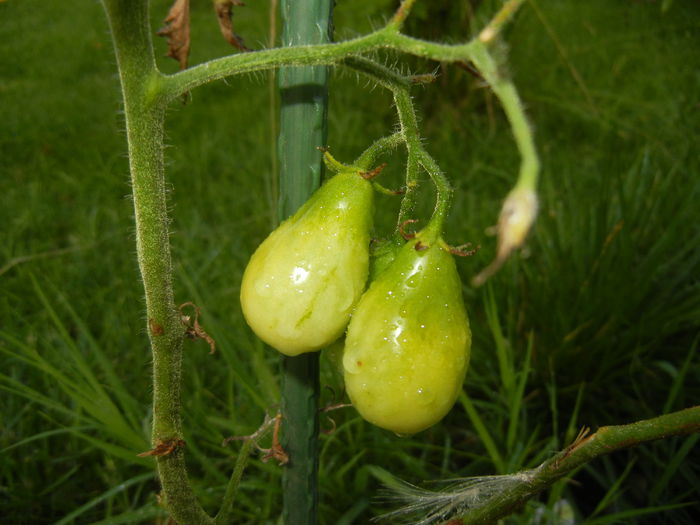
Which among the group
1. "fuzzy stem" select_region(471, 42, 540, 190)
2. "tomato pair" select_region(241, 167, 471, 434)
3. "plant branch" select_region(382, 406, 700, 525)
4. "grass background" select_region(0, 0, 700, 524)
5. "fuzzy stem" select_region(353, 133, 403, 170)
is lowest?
"grass background" select_region(0, 0, 700, 524)

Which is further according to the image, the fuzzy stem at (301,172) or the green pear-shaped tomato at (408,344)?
the fuzzy stem at (301,172)

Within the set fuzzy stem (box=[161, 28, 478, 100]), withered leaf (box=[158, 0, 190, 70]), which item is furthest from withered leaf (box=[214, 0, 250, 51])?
fuzzy stem (box=[161, 28, 478, 100])

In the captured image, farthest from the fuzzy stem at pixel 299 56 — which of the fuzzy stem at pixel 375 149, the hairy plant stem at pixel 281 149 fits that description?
the fuzzy stem at pixel 375 149

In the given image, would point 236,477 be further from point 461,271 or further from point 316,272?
point 461,271

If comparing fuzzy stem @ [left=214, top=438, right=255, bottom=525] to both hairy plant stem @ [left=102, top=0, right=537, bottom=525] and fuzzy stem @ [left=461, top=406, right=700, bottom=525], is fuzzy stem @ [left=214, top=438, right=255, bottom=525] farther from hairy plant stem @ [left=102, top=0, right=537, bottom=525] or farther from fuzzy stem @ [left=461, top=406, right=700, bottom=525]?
fuzzy stem @ [left=461, top=406, right=700, bottom=525]

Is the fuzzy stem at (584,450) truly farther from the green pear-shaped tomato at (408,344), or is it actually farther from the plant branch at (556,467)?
the green pear-shaped tomato at (408,344)

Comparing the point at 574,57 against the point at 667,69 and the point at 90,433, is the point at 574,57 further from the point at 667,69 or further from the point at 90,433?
the point at 90,433
